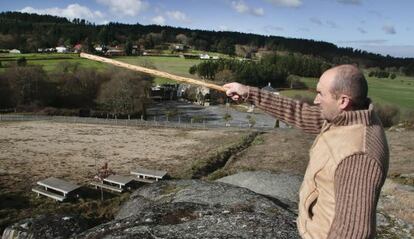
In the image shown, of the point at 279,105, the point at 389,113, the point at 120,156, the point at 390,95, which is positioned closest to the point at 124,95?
the point at 120,156

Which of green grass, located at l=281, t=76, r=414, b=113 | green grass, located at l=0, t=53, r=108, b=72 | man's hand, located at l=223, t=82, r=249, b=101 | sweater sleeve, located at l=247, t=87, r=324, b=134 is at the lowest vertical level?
green grass, located at l=281, t=76, r=414, b=113

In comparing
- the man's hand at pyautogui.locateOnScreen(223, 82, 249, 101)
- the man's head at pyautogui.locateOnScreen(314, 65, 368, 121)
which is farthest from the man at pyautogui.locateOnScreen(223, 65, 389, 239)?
the man's hand at pyautogui.locateOnScreen(223, 82, 249, 101)

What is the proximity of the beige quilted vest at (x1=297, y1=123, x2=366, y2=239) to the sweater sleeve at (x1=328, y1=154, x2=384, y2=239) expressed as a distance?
12cm

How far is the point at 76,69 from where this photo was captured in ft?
314

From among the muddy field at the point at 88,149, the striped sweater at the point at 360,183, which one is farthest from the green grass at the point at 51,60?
the striped sweater at the point at 360,183

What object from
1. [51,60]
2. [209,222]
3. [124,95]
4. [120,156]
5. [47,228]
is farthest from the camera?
[51,60]

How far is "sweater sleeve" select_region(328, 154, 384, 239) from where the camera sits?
346 centimetres

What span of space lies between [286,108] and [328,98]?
1626mm

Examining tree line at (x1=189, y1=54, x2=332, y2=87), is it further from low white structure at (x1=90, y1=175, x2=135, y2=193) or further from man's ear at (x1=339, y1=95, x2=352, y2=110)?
man's ear at (x1=339, y1=95, x2=352, y2=110)

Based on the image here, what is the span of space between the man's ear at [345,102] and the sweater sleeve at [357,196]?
0.48 meters

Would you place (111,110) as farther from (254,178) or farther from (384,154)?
(384,154)

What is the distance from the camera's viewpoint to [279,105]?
18.2 feet

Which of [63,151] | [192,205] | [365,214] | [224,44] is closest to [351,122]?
[365,214]

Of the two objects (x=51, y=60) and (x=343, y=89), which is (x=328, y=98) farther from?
(x=51, y=60)
